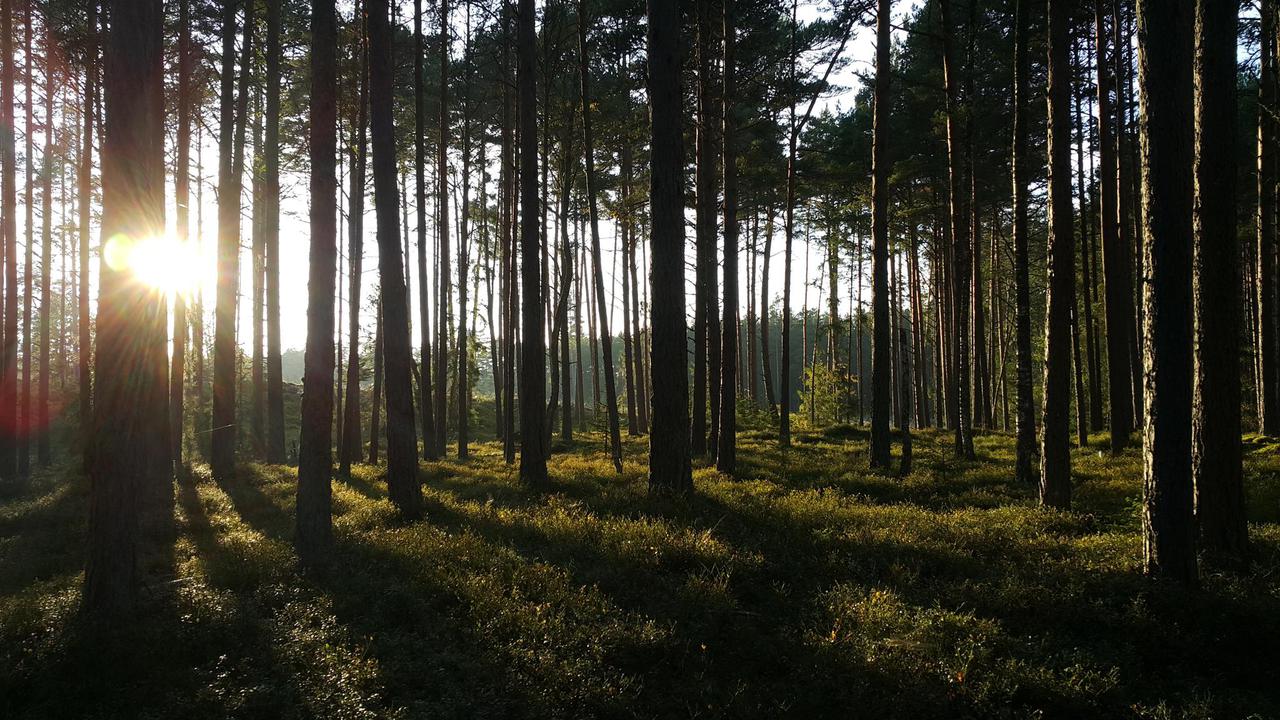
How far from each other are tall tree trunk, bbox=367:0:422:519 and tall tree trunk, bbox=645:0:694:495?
4.31m

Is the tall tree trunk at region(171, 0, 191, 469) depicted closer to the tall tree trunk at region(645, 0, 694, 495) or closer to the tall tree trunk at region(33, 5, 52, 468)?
the tall tree trunk at region(33, 5, 52, 468)

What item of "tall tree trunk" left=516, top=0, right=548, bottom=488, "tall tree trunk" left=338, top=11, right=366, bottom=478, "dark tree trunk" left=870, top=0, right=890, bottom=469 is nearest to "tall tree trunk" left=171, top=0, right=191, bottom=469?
"tall tree trunk" left=338, top=11, right=366, bottom=478

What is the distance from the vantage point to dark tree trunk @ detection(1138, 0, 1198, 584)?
5969mm

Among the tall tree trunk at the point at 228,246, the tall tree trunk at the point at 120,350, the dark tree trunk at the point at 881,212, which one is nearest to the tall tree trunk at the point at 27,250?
the tall tree trunk at the point at 228,246

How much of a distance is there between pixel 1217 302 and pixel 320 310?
35.5ft

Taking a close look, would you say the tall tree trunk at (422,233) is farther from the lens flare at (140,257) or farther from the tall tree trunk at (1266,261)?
the tall tree trunk at (1266,261)

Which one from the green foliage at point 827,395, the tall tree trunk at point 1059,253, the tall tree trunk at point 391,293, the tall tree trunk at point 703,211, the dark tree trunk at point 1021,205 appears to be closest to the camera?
the tall tree trunk at point 1059,253

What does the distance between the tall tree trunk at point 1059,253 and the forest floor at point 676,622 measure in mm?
1128

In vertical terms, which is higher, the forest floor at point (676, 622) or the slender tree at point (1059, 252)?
the slender tree at point (1059, 252)

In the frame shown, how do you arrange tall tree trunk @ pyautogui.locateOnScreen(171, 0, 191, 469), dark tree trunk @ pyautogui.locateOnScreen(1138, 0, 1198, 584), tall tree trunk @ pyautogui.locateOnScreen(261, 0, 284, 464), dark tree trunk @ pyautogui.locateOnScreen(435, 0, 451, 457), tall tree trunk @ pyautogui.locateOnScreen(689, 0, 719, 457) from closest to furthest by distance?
dark tree trunk @ pyautogui.locateOnScreen(1138, 0, 1198, 584), tall tree trunk @ pyautogui.locateOnScreen(689, 0, 719, 457), tall tree trunk @ pyautogui.locateOnScreen(171, 0, 191, 469), tall tree trunk @ pyautogui.locateOnScreen(261, 0, 284, 464), dark tree trunk @ pyautogui.locateOnScreen(435, 0, 451, 457)

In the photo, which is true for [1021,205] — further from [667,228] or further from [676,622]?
[676,622]

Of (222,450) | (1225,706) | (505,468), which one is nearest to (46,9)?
(222,450)

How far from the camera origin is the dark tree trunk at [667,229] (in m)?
10.0

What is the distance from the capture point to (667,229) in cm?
1005
